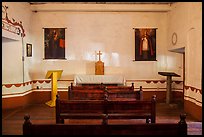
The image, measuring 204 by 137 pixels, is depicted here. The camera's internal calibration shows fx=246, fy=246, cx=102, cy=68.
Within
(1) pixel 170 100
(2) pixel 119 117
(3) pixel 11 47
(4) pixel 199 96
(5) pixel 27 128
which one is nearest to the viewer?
(5) pixel 27 128

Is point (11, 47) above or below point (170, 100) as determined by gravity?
above

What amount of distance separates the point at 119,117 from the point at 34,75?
648 centimetres

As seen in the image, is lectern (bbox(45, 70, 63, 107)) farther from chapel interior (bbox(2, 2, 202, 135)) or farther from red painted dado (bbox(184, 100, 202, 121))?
red painted dado (bbox(184, 100, 202, 121))

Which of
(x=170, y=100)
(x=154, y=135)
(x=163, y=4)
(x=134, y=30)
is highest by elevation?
(x=163, y=4)

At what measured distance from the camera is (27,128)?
271 centimetres

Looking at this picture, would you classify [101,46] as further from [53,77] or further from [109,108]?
[109,108]

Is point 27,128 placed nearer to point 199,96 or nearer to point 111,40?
point 199,96

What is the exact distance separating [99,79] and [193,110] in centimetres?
381

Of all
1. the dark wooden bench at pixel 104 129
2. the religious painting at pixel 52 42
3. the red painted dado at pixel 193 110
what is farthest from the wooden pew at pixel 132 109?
the religious painting at pixel 52 42

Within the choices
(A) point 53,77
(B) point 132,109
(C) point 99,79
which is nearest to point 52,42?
(A) point 53,77

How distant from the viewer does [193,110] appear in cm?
719

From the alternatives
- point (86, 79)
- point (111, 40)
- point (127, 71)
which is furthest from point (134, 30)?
point (86, 79)

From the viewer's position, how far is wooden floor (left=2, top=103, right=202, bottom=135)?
575cm

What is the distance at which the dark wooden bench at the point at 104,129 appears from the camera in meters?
2.73
